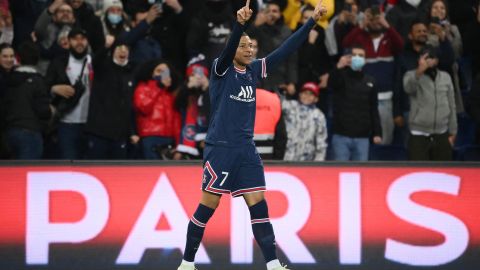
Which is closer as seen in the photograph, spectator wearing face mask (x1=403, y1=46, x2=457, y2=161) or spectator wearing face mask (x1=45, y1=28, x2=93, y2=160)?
spectator wearing face mask (x1=45, y1=28, x2=93, y2=160)

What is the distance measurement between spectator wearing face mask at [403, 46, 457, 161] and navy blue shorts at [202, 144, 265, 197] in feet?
14.8

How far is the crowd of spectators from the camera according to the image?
480 inches

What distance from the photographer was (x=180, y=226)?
10578mm

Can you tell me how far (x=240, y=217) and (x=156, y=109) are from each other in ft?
8.34

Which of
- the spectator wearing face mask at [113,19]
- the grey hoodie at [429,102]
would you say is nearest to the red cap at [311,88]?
the grey hoodie at [429,102]

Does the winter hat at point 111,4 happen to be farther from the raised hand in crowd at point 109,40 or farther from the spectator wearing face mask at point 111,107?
the spectator wearing face mask at point 111,107

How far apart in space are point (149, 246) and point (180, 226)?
39 centimetres

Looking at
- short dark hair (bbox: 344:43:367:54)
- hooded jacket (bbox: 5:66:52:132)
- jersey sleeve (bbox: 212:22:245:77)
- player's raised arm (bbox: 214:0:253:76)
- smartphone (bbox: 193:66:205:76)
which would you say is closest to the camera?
player's raised arm (bbox: 214:0:253:76)

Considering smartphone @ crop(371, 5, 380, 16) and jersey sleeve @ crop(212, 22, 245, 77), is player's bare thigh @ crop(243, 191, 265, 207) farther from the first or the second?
smartphone @ crop(371, 5, 380, 16)

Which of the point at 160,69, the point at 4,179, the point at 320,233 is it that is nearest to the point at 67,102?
the point at 160,69

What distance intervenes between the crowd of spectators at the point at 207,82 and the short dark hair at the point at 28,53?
14 mm

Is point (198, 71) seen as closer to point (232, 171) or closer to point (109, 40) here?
point (109, 40)

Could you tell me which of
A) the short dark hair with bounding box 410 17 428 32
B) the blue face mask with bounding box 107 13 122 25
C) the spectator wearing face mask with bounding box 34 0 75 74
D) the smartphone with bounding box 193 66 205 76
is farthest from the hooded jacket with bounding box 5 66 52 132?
the short dark hair with bounding box 410 17 428 32

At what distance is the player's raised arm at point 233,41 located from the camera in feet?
25.8
